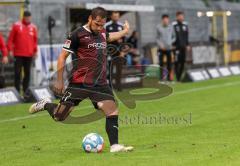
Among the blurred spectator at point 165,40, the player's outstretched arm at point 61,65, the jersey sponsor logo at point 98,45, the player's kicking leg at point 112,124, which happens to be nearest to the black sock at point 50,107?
the player's outstretched arm at point 61,65

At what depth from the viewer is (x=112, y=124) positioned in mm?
9875

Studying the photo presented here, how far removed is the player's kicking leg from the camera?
9.69 metres

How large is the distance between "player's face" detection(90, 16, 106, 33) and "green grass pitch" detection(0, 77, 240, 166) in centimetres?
157

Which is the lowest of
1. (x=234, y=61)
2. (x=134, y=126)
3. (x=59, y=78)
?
(x=234, y=61)

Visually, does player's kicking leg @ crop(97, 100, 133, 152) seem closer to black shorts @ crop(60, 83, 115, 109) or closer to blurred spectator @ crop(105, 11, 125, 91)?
black shorts @ crop(60, 83, 115, 109)

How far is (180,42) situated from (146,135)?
12.9 m

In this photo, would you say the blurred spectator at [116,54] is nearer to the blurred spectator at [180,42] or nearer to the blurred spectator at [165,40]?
the blurred spectator at [165,40]

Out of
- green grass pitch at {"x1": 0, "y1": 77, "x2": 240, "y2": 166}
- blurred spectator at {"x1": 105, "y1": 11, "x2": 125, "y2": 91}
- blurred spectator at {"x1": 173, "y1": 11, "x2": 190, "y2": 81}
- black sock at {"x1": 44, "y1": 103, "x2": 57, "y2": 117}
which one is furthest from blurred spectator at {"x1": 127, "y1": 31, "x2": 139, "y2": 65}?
black sock at {"x1": 44, "y1": 103, "x2": 57, "y2": 117}

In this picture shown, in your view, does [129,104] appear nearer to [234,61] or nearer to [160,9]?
[160,9]

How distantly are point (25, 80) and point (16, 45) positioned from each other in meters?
0.89

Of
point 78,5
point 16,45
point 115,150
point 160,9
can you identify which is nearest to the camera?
point 115,150

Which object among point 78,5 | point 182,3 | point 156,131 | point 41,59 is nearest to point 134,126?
point 156,131

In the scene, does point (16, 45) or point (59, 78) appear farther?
point (16, 45)

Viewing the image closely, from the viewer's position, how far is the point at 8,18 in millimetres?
22500
